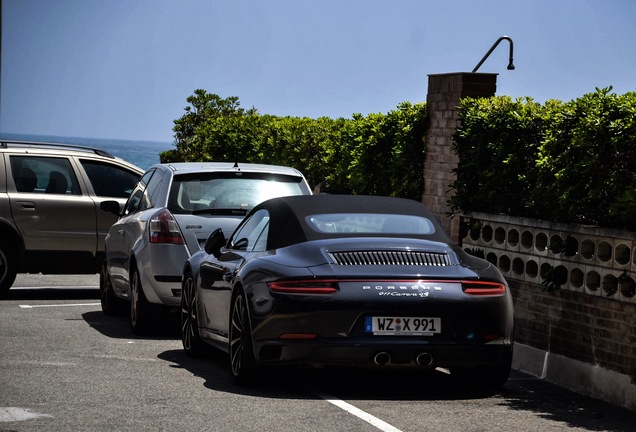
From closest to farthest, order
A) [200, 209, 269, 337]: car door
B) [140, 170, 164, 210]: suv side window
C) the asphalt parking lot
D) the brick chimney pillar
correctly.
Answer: the asphalt parking lot, [200, 209, 269, 337]: car door, [140, 170, 164, 210]: suv side window, the brick chimney pillar

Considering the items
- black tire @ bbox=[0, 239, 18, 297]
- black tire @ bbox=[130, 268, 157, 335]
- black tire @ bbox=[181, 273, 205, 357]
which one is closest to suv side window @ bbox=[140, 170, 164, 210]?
black tire @ bbox=[130, 268, 157, 335]

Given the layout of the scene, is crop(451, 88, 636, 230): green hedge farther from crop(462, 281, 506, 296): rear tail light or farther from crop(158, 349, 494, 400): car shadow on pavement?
crop(158, 349, 494, 400): car shadow on pavement

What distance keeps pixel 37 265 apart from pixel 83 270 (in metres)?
0.60

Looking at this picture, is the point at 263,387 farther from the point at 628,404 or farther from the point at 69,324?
the point at 69,324

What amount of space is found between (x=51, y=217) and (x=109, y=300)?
2.15 meters

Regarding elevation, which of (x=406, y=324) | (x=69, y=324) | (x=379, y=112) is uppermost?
(x=379, y=112)

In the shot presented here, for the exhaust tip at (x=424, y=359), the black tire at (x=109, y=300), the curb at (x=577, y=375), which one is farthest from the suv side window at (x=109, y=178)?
the exhaust tip at (x=424, y=359)

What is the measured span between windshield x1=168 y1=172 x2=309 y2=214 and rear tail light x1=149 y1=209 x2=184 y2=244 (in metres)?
0.15

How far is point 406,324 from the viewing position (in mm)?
9375

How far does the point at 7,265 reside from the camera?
16.5 metres

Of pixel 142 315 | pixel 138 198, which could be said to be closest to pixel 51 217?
pixel 138 198

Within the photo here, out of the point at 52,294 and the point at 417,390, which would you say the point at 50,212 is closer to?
the point at 52,294

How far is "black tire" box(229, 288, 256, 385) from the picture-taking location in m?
9.77

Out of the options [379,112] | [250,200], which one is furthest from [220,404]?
[379,112]
